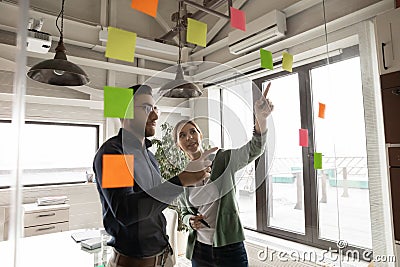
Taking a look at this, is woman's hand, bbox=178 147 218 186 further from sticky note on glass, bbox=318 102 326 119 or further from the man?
sticky note on glass, bbox=318 102 326 119

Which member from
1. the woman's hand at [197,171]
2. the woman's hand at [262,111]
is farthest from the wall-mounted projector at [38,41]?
the woman's hand at [262,111]

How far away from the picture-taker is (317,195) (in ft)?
5.82

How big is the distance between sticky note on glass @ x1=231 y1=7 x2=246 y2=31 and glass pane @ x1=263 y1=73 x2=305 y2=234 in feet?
1.15

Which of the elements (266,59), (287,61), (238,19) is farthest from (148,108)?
(287,61)

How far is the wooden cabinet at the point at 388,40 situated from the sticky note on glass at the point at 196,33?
3.26 feet

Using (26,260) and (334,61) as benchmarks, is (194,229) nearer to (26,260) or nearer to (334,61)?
(26,260)

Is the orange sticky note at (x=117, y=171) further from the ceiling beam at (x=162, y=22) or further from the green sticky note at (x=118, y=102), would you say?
the ceiling beam at (x=162, y=22)

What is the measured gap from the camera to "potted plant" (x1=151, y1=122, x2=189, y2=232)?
982 mm

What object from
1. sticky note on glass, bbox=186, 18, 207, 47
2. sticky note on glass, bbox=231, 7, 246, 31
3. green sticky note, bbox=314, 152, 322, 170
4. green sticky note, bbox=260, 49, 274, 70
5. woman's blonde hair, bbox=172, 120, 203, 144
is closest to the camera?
woman's blonde hair, bbox=172, 120, 203, 144

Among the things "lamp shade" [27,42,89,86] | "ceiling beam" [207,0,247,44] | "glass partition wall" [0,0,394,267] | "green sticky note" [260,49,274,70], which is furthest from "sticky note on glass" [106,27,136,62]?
"green sticky note" [260,49,274,70]

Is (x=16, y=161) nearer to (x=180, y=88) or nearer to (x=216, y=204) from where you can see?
(x=180, y=88)

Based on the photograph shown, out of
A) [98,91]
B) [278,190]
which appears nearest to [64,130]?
[98,91]

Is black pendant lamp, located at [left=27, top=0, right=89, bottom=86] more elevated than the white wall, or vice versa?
black pendant lamp, located at [left=27, top=0, right=89, bottom=86]

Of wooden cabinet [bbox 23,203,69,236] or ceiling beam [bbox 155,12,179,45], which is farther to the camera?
ceiling beam [bbox 155,12,179,45]
